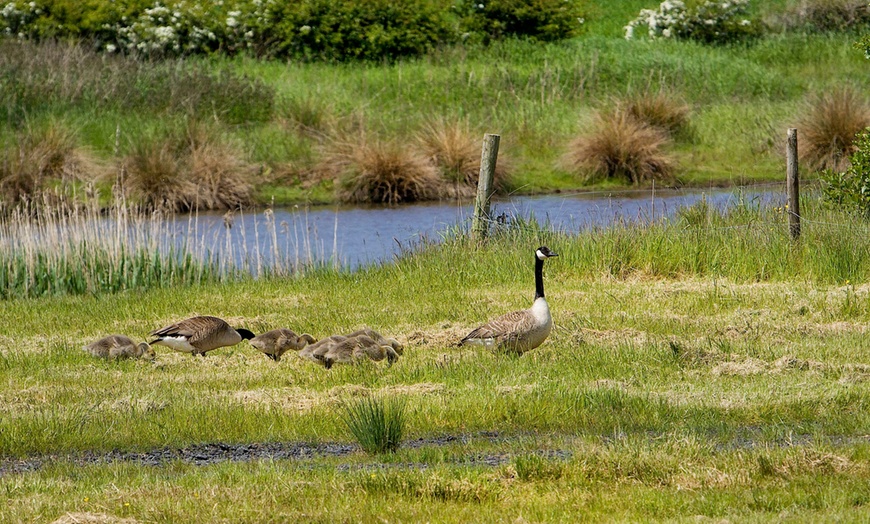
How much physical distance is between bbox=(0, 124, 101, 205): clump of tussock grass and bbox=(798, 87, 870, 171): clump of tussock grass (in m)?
16.2

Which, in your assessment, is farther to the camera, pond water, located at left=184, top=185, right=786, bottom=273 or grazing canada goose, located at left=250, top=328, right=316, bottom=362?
pond water, located at left=184, top=185, right=786, bottom=273

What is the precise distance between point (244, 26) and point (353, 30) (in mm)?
3441

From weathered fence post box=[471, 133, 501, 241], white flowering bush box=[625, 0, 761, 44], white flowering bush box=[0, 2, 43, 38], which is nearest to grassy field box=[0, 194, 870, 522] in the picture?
weathered fence post box=[471, 133, 501, 241]

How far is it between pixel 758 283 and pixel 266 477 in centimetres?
898

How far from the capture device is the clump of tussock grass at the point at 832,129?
2819cm

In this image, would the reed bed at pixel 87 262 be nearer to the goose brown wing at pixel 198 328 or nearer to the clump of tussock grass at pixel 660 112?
the goose brown wing at pixel 198 328

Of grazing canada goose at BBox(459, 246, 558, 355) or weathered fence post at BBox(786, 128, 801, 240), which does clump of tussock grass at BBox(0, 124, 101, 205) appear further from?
grazing canada goose at BBox(459, 246, 558, 355)

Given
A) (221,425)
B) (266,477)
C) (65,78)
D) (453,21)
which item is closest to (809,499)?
(266,477)

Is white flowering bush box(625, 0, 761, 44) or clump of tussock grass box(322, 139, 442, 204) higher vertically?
white flowering bush box(625, 0, 761, 44)

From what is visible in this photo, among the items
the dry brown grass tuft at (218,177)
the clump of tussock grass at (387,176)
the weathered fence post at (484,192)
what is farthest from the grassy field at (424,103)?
the weathered fence post at (484,192)

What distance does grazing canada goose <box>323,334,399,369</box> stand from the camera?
11266 mm

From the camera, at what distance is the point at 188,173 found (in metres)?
28.1

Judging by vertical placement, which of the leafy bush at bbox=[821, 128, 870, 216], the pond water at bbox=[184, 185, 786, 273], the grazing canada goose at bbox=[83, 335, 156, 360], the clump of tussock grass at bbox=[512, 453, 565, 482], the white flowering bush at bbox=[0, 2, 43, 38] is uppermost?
the white flowering bush at bbox=[0, 2, 43, 38]

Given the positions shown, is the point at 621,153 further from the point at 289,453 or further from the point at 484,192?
the point at 289,453
